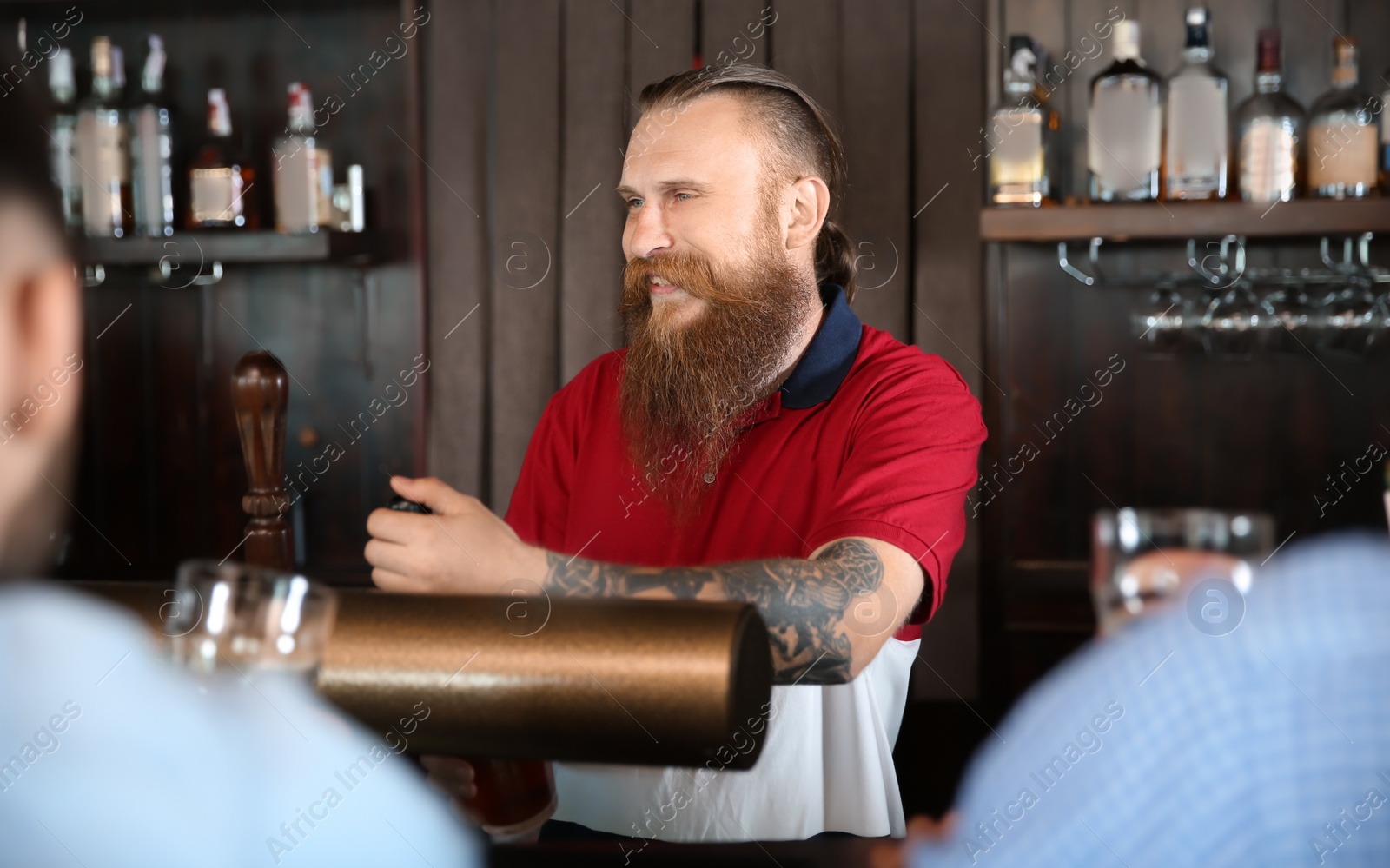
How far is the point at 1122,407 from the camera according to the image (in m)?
1.91

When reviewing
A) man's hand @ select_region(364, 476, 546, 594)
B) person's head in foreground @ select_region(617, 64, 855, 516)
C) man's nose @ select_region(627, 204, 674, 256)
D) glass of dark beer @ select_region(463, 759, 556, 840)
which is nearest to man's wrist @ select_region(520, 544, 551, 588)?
man's hand @ select_region(364, 476, 546, 594)

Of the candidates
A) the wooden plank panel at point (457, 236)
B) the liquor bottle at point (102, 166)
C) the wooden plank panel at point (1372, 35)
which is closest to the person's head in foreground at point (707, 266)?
the wooden plank panel at point (457, 236)

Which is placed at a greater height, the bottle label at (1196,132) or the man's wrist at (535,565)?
the bottle label at (1196,132)

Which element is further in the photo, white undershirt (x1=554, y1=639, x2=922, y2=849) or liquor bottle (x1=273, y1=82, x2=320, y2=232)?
liquor bottle (x1=273, y1=82, x2=320, y2=232)

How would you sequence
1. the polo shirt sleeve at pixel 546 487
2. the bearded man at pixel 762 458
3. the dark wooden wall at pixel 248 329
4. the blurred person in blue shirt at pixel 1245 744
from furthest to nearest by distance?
the dark wooden wall at pixel 248 329 < the polo shirt sleeve at pixel 546 487 < the bearded man at pixel 762 458 < the blurred person in blue shirt at pixel 1245 744

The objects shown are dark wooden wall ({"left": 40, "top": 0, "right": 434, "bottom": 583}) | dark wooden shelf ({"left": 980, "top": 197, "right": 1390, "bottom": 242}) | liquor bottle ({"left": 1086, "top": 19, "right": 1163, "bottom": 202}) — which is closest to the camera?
dark wooden shelf ({"left": 980, "top": 197, "right": 1390, "bottom": 242})

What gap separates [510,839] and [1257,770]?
452 mm

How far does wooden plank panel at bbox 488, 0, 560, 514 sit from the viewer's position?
6.61 feet

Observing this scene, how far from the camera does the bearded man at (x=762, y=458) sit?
107 centimetres

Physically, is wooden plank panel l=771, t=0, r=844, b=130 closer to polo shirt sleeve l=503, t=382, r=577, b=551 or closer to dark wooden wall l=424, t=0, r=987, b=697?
dark wooden wall l=424, t=0, r=987, b=697

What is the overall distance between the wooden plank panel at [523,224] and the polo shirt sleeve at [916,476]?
0.88 meters

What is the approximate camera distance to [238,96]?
2.17 metres

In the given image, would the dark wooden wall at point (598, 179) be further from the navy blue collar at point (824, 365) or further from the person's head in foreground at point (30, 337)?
the person's head in foreground at point (30, 337)

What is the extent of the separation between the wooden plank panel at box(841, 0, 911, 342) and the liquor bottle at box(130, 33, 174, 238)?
3.94ft
